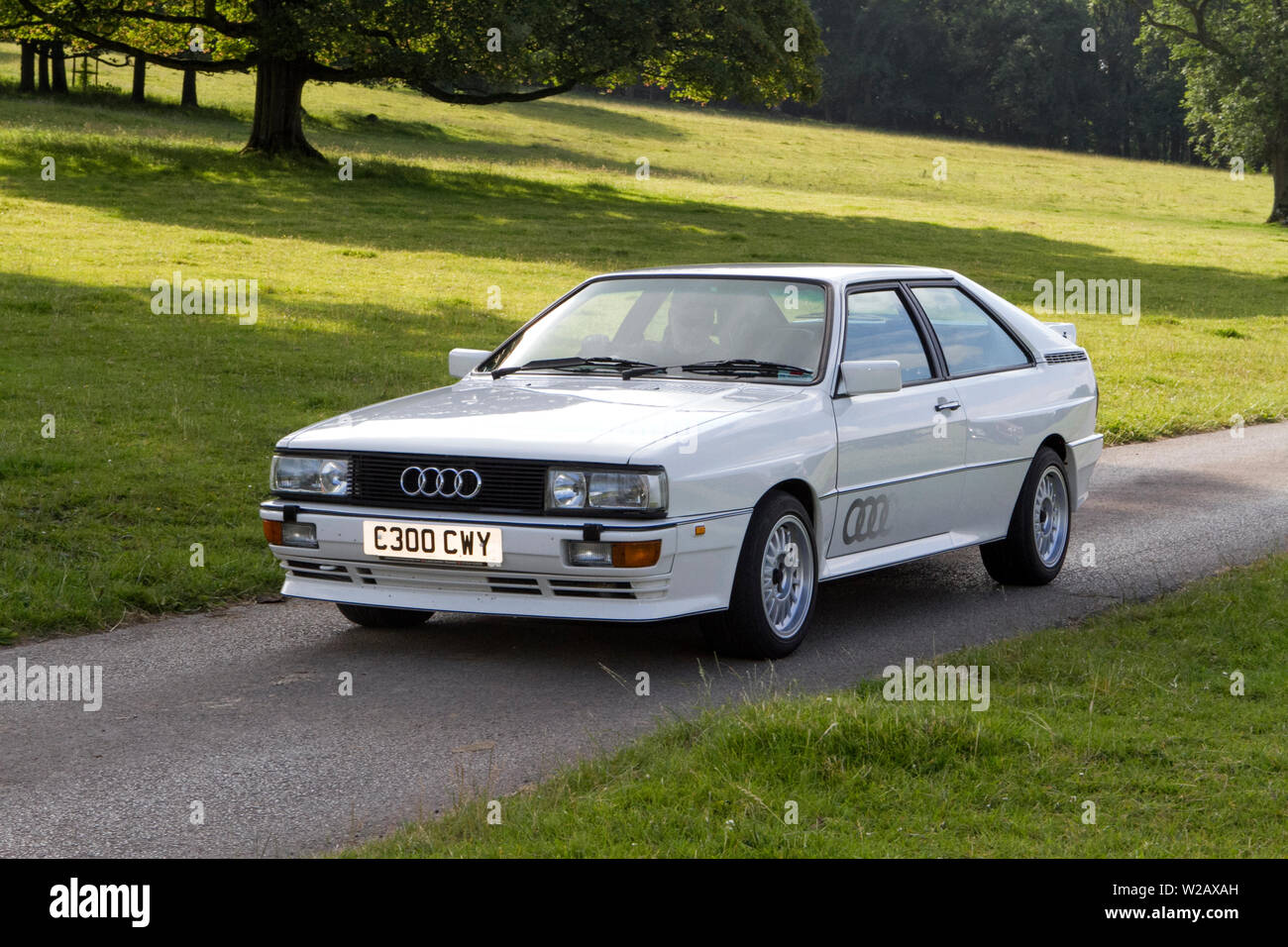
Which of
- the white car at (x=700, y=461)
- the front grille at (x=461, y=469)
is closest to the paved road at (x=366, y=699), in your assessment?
the white car at (x=700, y=461)

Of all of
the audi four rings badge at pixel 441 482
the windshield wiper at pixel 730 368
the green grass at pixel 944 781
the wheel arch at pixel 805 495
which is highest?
the windshield wiper at pixel 730 368

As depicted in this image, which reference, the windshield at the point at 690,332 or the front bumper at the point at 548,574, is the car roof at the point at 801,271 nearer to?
the windshield at the point at 690,332

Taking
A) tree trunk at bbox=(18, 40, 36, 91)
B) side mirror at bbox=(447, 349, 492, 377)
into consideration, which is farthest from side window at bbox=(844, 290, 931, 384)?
tree trunk at bbox=(18, 40, 36, 91)

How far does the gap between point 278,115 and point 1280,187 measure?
32.4 metres

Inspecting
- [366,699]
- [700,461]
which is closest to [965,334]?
[700,461]

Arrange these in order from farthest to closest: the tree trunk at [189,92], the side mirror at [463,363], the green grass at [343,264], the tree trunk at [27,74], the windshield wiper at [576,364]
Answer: the tree trunk at [189,92] < the tree trunk at [27,74] < the green grass at [343,264] < the side mirror at [463,363] < the windshield wiper at [576,364]

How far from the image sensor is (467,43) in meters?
31.1

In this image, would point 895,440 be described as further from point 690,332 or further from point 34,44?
point 34,44

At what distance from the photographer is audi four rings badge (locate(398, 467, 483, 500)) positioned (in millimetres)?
5914

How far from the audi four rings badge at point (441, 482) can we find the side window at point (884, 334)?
6.46 feet

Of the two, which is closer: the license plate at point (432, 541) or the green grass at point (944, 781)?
the green grass at point (944, 781)

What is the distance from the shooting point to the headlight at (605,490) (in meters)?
5.74

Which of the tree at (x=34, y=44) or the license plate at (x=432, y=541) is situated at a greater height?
the tree at (x=34, y=44)
